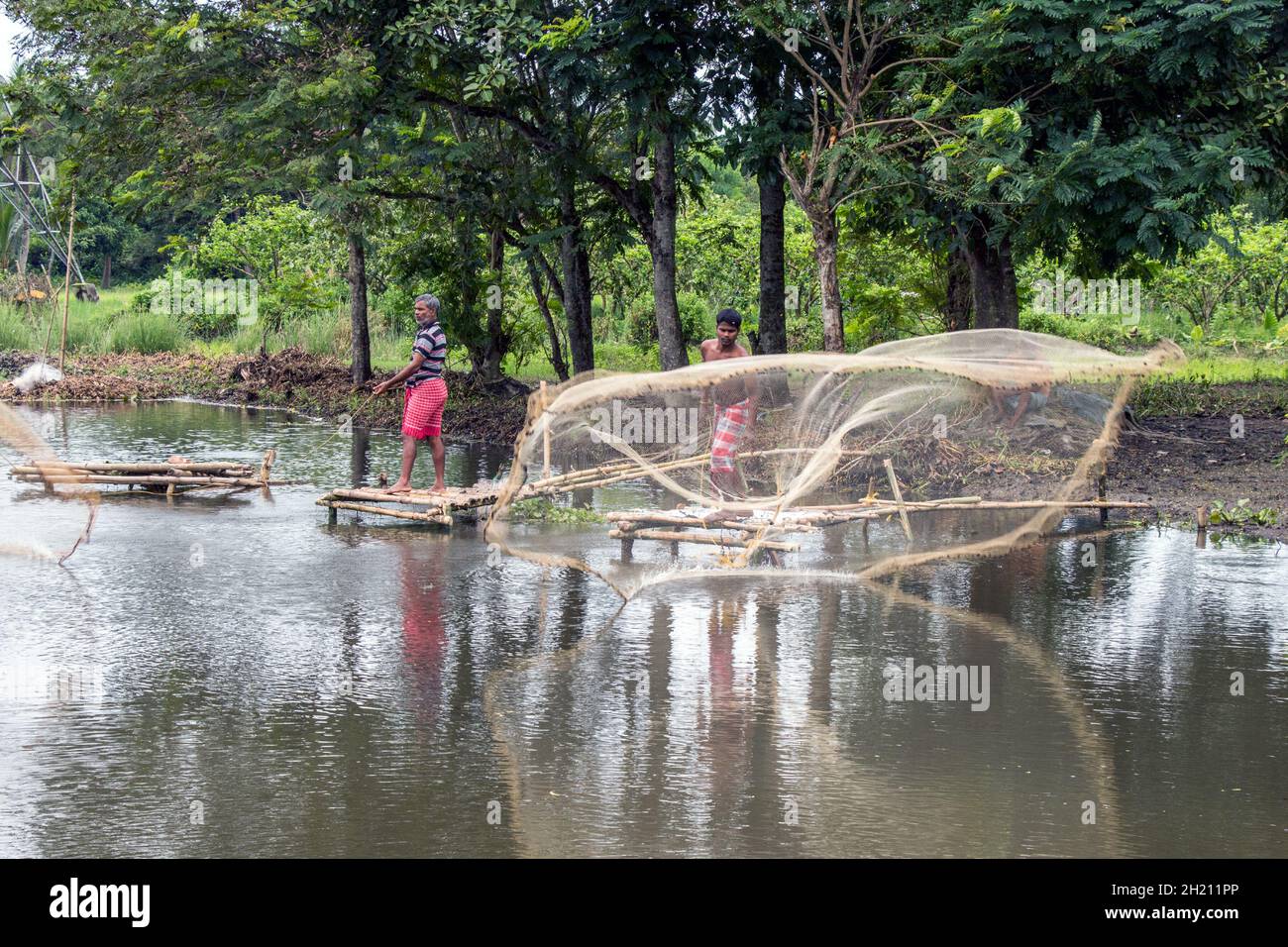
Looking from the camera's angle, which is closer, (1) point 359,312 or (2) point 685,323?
(1) point 359,312

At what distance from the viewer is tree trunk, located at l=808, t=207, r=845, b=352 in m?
14.8

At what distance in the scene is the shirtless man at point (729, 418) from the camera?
9836 millimetres

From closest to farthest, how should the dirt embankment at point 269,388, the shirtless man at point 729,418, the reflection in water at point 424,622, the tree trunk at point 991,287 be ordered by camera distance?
the reflection in water at point 424,622, the shirtless man at point 729,418, the tree trunk at point 991,287, the dirt embankment at point 269,388

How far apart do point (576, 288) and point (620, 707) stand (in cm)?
1353

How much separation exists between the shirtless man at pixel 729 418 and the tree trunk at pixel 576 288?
8.97m

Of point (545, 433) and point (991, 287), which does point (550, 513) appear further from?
point (991, 287)

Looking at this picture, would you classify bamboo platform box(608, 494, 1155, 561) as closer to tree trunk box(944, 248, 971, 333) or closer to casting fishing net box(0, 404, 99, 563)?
casting fishing net box(0, 404, 99, 563)

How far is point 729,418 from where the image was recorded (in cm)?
1005

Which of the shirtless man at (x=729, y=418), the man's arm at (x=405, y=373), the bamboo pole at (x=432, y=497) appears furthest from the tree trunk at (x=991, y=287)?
the bamboo pole at (x=432, y=497)

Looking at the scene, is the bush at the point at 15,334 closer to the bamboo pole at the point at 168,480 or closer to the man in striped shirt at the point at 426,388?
the bamboo pole at the point at 168,480

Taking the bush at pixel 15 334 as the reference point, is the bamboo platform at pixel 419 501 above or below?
below

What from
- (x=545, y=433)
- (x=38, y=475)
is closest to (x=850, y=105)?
(x=545, y=433)

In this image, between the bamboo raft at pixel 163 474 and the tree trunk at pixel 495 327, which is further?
the tree trunk at pixel 495 327
